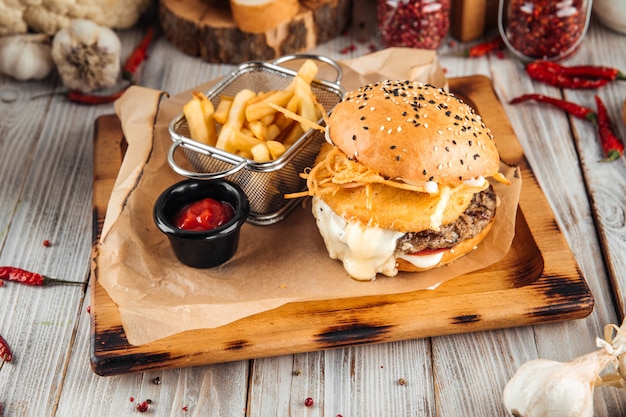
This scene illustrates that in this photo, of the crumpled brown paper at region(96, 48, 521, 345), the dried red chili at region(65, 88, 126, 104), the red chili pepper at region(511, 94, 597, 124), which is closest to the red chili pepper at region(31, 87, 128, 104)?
the dried red chili at region(65, 88, 126, 104)

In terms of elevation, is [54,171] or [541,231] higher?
[541,231]

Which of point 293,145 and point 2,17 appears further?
point 2,17

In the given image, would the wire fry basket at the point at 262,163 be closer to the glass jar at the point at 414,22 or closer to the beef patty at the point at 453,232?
the beef patty at the point at 453,232

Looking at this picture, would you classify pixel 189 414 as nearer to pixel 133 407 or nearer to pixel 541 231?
pixel 133 407

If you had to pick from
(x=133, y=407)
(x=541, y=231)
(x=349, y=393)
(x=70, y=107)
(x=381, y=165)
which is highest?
(x=381, y=165)

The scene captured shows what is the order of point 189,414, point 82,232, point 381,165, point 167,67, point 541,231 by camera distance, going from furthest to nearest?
point 167,67
point 82,232
point 541,231
point 381,165
point 189,414

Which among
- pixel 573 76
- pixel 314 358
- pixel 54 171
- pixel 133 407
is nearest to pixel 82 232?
pixel 54 171

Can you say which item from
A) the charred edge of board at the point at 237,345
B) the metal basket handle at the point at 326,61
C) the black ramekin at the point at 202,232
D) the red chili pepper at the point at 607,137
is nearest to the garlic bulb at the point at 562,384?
the charred edge of board at the point at 237,345
